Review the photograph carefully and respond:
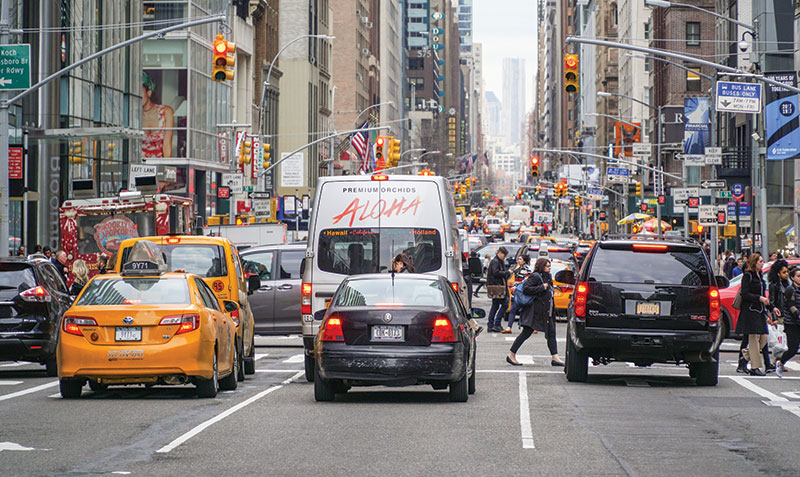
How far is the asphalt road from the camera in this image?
35.2ft

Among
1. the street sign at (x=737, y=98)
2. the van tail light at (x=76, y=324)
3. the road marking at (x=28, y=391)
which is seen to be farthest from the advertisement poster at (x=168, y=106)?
the van tail light at (x=76, y=324)

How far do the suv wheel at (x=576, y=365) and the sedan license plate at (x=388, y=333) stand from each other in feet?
13.7

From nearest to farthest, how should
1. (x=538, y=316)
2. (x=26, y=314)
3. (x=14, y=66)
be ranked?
(x=26, y=314) < (x=538, y=316) < (x=14, y=66)

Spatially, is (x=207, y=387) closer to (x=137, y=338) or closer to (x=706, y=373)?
(x=137, y=338)

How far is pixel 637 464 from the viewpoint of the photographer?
10.9 metres

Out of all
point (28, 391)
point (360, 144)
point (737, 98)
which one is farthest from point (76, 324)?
point (360, 144)

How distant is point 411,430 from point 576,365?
20.4ft

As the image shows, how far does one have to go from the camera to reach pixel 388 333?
1513cm

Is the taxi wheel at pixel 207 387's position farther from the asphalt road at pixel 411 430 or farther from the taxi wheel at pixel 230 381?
the taxi wheel at pixel 230 381

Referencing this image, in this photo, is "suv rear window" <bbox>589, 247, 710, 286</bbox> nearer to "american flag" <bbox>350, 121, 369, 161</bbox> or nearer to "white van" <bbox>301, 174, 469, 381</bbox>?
"white van" <bbox>301, 174, 469, 381</bbox>

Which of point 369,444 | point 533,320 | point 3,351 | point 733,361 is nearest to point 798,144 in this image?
point 733,361

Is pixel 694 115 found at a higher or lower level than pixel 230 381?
higher

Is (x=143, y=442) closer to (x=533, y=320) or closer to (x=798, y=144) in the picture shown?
(x=533, y=320)

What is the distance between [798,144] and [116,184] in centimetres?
2555
